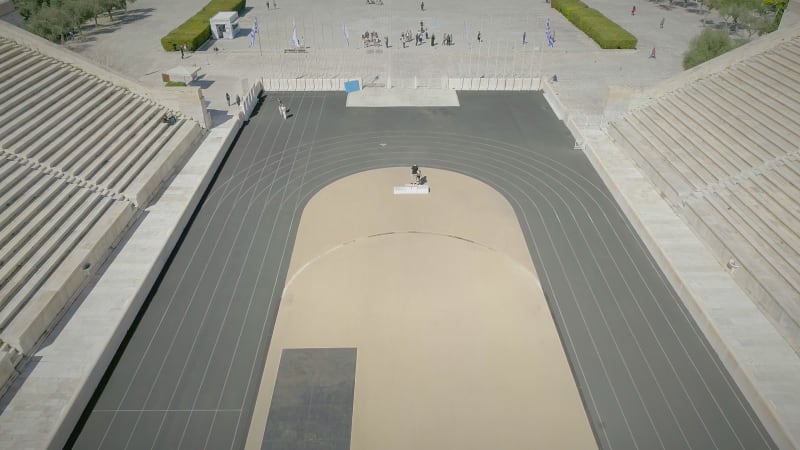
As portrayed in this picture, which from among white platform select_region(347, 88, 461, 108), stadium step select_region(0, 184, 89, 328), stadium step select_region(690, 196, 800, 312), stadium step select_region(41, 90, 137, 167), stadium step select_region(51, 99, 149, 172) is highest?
stadium step select_region(41, 90, 137, 167)

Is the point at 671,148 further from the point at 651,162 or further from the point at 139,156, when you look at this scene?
the point at 139,156

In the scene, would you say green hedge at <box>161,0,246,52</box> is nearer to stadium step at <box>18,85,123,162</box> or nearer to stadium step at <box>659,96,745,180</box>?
stadium step at <box>18,85,123,162</box>

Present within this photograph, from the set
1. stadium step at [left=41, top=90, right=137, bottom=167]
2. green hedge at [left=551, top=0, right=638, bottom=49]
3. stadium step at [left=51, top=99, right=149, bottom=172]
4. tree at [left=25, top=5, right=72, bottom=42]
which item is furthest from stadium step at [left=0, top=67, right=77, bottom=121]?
green hedge at [left=551, top=0, right=638, bottom=49]

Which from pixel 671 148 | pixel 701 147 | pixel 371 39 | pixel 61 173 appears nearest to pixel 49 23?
pixel 371 39

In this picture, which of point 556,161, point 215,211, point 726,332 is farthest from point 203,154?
point 726,332

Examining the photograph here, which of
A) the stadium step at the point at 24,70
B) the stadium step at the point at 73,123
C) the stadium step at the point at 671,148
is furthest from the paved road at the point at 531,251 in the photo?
the stadium step at the point at 24,70
